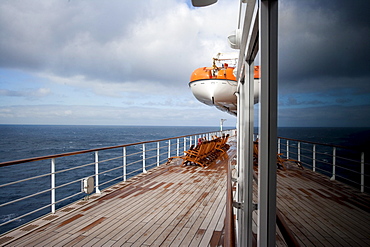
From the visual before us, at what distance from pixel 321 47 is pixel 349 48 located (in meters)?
0.06

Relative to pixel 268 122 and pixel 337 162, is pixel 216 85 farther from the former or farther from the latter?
pixel 337 162

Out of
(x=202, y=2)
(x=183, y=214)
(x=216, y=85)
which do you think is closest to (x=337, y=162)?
(x=202, y=2)

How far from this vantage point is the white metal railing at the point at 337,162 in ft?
0.53

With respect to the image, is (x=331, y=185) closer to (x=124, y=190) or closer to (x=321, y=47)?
(x=321, y=47)

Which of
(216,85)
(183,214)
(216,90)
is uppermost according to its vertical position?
(216,85)

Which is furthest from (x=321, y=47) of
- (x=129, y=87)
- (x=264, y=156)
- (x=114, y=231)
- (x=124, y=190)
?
(x=129, y=87)

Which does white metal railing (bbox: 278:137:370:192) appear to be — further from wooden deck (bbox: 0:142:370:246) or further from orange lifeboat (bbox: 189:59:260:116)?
orange lifeboat (bbox: 189:59:260:116)

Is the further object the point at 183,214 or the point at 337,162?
the point at 183,214

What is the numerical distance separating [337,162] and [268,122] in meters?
0.33

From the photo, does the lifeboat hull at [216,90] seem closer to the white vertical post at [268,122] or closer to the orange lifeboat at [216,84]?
the orange lifeboat at [216,84]

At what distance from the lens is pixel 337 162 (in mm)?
214

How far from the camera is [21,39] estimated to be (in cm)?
3105

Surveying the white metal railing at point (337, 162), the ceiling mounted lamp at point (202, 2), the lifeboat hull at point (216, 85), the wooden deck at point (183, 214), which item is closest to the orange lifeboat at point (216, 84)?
the lifeboat hull at point (216, 85)

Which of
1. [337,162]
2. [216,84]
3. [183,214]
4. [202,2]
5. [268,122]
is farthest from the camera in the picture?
[216,84]
